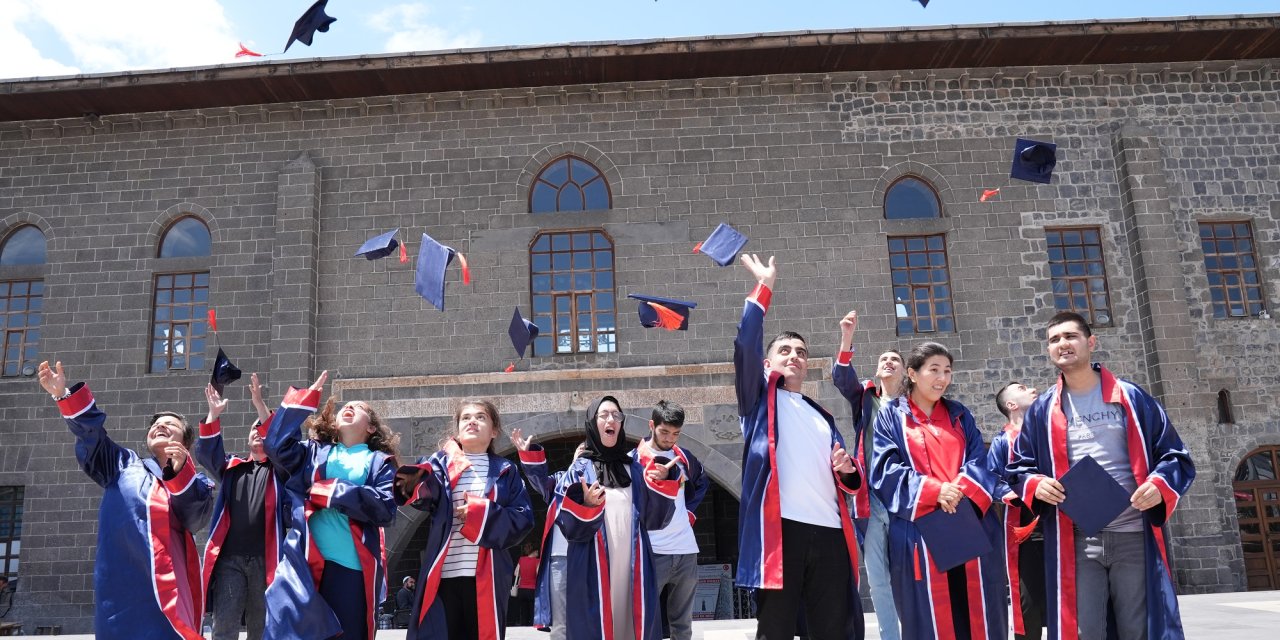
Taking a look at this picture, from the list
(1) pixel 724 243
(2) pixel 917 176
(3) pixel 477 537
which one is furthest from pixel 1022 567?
(2) pixel 917 176

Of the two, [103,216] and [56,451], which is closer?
[56,451]

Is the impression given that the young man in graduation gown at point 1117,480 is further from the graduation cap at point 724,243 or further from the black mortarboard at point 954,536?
the graduation cap at point 724,243

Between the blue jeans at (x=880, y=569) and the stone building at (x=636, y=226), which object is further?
the stone building at (x=636, y=226)

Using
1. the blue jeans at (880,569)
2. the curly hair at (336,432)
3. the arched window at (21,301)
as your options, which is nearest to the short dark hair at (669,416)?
the blue jeans at (880,569)

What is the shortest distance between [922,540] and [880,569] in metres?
1.86

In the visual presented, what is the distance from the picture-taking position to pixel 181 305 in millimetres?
14523

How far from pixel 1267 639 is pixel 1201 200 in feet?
33.0

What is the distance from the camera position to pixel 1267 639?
6.29m

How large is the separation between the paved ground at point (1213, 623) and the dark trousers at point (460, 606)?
3.43m

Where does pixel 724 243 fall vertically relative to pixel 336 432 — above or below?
above

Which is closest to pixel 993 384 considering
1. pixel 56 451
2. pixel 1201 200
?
pixel 1201 200

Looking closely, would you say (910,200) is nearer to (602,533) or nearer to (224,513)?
(602,533)

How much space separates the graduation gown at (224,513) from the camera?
223 inches

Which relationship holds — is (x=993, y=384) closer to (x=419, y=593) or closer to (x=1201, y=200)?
(x=1201, y=200)
